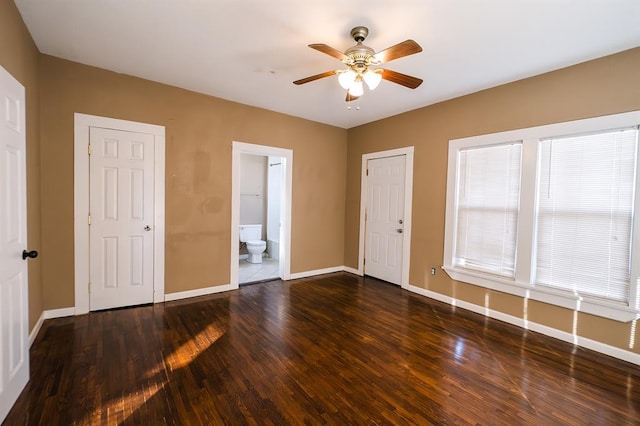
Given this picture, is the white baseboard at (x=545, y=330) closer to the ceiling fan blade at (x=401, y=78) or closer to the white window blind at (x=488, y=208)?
the white window blind at (x=488, y=208)

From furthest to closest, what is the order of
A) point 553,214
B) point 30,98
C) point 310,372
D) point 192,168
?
point 192,168 < point 553,214 < point 30,98 < point 310,372

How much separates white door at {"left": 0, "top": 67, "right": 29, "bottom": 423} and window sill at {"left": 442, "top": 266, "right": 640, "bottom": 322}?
413 centimetres

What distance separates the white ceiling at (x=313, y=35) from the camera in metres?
2.08

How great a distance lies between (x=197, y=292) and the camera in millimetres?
3871

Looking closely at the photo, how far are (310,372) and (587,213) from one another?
115 inches

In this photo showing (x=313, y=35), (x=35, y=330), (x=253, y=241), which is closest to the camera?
(x=313, y=35)

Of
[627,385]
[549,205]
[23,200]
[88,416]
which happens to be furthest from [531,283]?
[23,200]

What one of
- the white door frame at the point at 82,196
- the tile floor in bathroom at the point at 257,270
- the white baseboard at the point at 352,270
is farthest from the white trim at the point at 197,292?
the white baseboard at the point at 352,270

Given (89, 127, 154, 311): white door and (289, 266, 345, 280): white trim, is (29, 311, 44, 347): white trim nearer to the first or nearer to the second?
(89, 127, 154, 311): white door

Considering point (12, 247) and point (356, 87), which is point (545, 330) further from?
point (12, 247)

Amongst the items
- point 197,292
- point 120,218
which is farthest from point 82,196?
point 197,292

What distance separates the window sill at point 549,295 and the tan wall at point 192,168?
2.34 meters

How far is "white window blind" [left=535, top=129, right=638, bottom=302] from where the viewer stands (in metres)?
2.54

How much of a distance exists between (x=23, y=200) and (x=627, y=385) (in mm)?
4592
